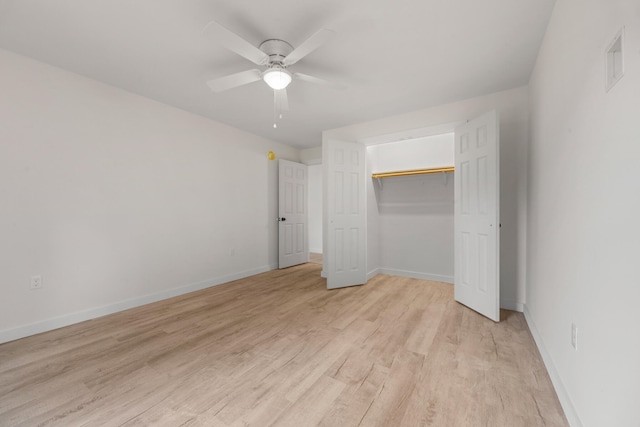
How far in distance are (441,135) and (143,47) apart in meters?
3.65

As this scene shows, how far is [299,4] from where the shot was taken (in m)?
1.62

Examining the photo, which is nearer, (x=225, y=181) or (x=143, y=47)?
(x=143, y=47)

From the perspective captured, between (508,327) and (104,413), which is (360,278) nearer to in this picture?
(508,327)

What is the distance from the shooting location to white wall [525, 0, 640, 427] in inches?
32.6

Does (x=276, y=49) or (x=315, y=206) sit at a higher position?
(x=276, y=49)

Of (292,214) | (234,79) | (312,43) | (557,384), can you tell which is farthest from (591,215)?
(292,214)

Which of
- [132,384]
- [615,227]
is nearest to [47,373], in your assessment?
[132,384]

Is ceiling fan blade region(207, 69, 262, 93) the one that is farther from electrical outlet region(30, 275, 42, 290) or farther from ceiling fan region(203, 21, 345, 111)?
electrical outlet region(30, 275, 42, 290)

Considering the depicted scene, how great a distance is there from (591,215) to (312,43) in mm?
1815

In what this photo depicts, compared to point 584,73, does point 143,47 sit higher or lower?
higher

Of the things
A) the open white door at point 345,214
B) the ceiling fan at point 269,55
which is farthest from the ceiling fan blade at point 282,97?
the open white door at point 345,214

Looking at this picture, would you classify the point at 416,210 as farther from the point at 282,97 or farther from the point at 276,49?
the point at 276,49

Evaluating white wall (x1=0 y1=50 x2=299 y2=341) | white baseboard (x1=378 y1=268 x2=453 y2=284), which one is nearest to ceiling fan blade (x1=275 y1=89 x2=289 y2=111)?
white wall (x1=0 y1=50 x2=299 y2=341)

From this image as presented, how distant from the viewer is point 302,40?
199 centimetres
